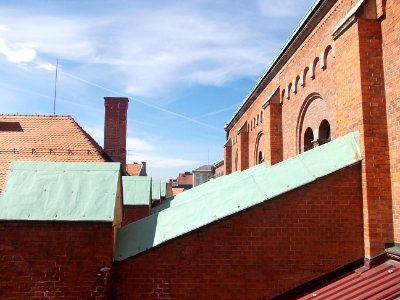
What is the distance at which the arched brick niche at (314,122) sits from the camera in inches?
376

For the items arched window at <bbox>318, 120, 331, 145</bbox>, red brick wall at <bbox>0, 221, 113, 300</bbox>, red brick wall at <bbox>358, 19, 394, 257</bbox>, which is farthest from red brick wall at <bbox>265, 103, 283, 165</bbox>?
red brick wall at <bbox>0, 221, 113, 300</bbox>

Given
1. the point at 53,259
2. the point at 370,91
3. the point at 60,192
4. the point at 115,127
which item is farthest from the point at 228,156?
the point at 53,259

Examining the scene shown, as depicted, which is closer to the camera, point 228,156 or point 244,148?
point 244,148

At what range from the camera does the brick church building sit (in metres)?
5.68

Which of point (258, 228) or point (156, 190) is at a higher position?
point (156, 190)

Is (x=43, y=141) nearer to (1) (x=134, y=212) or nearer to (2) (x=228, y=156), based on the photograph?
(1) (x=134, y=212)

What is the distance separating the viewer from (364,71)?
606cm

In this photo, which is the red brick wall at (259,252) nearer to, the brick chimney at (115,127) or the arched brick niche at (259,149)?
the arched brick niche at (259,149)

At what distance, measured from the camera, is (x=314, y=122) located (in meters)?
10.1

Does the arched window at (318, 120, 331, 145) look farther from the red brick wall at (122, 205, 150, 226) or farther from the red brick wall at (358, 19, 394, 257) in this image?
the red brick wall at (122, 205, 150, 226)

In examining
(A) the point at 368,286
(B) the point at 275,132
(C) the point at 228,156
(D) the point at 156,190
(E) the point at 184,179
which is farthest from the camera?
(E) the point at 184,179

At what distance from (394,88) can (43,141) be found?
13287 mm

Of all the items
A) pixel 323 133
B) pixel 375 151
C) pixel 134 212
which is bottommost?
pixel 134 212

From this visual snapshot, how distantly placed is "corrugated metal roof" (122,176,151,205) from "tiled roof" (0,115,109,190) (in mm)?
1584
